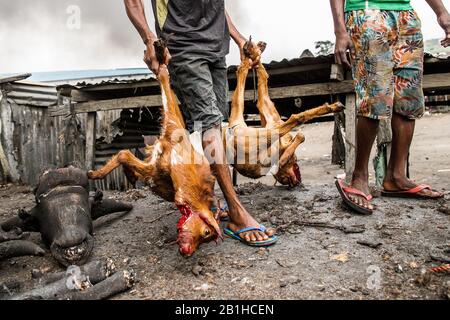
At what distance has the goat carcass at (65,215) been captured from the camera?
8.78ft

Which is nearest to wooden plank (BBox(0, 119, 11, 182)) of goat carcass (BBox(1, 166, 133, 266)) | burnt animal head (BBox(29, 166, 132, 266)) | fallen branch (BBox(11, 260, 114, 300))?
goat carcass (BBox(1, 166, 133, 266))

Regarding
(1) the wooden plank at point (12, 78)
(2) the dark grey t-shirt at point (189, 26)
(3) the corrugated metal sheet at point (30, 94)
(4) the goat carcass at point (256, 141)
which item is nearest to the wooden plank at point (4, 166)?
→ (3) the corrugated metal sheet at point (30, 94)

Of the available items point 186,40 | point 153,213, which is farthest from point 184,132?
point 153,213

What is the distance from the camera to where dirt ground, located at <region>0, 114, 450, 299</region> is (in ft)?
7.18

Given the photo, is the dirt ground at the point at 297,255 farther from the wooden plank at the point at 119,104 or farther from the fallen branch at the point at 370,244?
the wooden plank at the point at 119,104

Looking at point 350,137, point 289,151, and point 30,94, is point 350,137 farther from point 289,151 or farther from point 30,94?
point 30,94

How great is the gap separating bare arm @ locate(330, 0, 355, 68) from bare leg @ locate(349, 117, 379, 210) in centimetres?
56

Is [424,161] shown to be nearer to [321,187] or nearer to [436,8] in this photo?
[321,187]

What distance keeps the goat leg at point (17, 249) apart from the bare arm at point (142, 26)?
5.52 feet

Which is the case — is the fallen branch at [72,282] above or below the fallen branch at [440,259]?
below

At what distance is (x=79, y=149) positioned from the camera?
8523 mm

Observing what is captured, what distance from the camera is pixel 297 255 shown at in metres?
2.62

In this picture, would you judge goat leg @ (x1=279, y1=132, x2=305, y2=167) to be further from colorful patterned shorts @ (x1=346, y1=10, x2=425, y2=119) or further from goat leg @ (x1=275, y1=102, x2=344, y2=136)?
colorful patterned shorts @ (x1=346, y1=10, x2=425, y2=119)

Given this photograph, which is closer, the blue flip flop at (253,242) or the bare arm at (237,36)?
the blue flip flop at (253,242)
